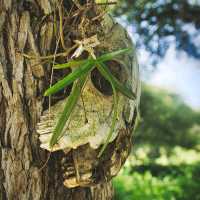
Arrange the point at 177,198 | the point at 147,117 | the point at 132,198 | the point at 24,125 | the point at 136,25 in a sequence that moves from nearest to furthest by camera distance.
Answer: the point at 24,125 → the point at 136,25 → the point at 132,198 → the point at 177,198 → the point at 147,117

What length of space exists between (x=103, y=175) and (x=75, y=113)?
5.8 inches

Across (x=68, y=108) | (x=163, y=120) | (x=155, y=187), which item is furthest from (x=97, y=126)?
(x=163, y=120)

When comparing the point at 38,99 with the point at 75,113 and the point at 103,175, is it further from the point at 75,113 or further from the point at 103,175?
the point at 103,175

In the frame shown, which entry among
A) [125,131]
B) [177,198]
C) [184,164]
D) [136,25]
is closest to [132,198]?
[177,198]

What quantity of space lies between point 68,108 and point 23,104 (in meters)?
0.11

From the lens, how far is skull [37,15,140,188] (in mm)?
1103

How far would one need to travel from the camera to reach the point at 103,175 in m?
1.14

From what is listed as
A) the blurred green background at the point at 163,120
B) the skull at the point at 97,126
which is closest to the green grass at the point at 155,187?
the blurred green background at the point at 163,120

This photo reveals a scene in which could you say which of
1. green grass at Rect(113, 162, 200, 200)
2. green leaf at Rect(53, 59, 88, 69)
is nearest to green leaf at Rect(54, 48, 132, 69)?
green leaf at Rect(53, 59, 88, 69)

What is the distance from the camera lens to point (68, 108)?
105 centimetres

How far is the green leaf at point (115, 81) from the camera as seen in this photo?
1054 mm

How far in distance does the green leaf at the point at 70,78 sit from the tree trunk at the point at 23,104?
0.11 meters

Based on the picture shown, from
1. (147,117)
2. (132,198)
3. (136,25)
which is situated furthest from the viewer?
(147,117)

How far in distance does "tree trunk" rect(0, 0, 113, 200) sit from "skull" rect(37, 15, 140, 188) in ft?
0.10
